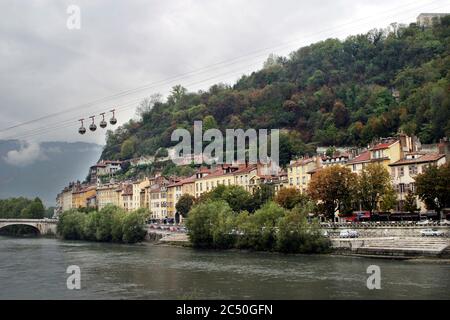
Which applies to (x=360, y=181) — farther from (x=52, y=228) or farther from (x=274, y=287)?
(x=52, y=228)

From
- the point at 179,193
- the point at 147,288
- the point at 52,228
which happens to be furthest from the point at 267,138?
A: the point at 147,288

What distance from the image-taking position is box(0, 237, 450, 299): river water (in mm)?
32906

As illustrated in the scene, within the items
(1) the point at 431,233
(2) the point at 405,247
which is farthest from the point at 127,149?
(1) the point at 431,233

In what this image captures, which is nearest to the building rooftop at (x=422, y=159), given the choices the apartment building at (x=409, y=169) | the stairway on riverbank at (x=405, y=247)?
the apartment building at (x=409, y=169)

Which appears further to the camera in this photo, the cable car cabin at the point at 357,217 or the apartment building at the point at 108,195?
the apartment building at the point at 108,195

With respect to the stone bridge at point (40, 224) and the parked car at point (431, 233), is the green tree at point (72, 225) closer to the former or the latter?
the stone bridge at point (40, 224)

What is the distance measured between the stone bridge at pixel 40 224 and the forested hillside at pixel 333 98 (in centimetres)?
3869

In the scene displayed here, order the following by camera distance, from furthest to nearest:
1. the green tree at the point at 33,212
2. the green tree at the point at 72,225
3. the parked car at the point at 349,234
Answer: the green tree at the point at 33,212 → the green tree at the point at 72,225 → the parked car at the point at 349,234

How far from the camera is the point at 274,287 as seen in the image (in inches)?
1374

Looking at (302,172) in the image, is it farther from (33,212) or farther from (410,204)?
(33,212)

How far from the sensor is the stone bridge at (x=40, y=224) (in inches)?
4685

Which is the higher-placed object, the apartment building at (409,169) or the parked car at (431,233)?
the apartment building at (409,169)

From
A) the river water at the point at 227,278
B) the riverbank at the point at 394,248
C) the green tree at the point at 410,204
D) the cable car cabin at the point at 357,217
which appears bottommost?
the river water at the point at 227,278

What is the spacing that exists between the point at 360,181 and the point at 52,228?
76.4 meters
